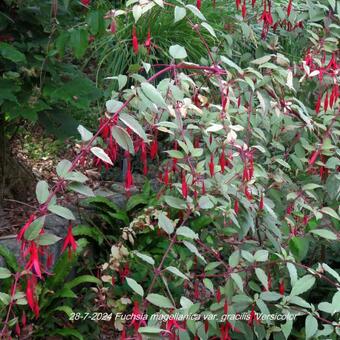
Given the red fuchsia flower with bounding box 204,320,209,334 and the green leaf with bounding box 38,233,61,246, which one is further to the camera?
the red fuchsia flower with bounding box 204,320,209,334

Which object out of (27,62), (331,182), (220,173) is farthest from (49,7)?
(331,182)

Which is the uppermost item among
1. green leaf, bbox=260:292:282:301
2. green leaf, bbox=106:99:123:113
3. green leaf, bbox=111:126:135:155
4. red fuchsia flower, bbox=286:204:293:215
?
green leaf, bbox=106:99:123:113

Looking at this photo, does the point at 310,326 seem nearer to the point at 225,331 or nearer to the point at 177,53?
the point at 225,331

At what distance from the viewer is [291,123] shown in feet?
7.47

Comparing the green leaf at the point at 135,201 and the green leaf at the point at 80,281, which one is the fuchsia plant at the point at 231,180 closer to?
the green leaf at the point at 80,281

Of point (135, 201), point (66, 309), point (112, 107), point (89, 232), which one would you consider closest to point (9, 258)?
point (66, 309)

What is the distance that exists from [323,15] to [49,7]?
1.12 meters

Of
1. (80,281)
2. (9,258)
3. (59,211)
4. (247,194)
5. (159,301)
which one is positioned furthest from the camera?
(80,281)

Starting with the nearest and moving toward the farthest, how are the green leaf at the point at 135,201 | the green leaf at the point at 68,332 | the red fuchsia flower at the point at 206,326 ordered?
1. the red fuchsia flower at the point at 206,326
2. the green leaf at the point at 68,332
3. the green leaf at the point at 135,201

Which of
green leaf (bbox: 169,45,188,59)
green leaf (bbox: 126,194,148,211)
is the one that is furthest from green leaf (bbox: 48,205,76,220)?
green leaf (bbox: 126,194,148,211)

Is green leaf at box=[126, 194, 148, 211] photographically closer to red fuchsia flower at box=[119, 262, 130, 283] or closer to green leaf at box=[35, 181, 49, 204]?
red fuchsia flower at box=[119, 262, 130, 283]

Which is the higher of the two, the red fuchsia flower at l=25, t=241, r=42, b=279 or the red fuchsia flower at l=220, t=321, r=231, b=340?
the red fuchsia flower at l=25, t=241, r=42, b=279

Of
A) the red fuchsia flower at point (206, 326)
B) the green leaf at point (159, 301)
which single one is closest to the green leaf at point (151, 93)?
the green leaf at point (159, 301)

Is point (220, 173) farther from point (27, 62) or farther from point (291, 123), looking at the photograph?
point (27, 62)
